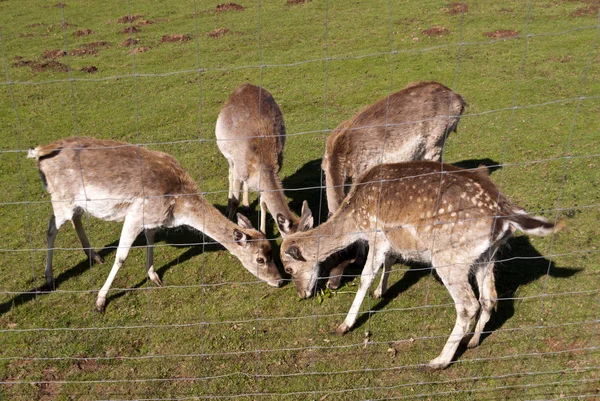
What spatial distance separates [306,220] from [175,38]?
13145 millimetres

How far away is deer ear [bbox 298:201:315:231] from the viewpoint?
677 cm

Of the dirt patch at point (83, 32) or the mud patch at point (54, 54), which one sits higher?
the dirt patch at point (83, 32)

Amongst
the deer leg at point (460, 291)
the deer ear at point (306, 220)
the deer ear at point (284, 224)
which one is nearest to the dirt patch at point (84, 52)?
the deer ear at point (284, 224)

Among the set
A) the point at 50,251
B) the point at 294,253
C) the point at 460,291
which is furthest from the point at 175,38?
the point at 460,291

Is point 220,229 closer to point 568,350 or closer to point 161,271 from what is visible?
point 161,271

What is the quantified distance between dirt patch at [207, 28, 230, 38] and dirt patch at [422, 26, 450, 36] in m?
5.99

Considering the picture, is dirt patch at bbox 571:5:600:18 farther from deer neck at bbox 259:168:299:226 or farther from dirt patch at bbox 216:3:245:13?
deer neck at bbox 259:168:299:226

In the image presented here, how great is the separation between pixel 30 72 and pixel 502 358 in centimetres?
1426

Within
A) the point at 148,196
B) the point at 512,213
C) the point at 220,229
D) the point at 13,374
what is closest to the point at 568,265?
the point at 512,213

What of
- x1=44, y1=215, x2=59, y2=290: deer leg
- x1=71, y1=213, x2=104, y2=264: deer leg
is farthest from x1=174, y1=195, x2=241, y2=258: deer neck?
x1=44, y1=215, x2=59, y2=290: deer leg

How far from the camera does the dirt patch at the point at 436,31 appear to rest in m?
16.4

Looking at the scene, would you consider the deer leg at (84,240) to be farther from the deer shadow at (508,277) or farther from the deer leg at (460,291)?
the deer leg at (460,291)

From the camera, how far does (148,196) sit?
668 cm

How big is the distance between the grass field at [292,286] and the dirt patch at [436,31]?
1.06 m
